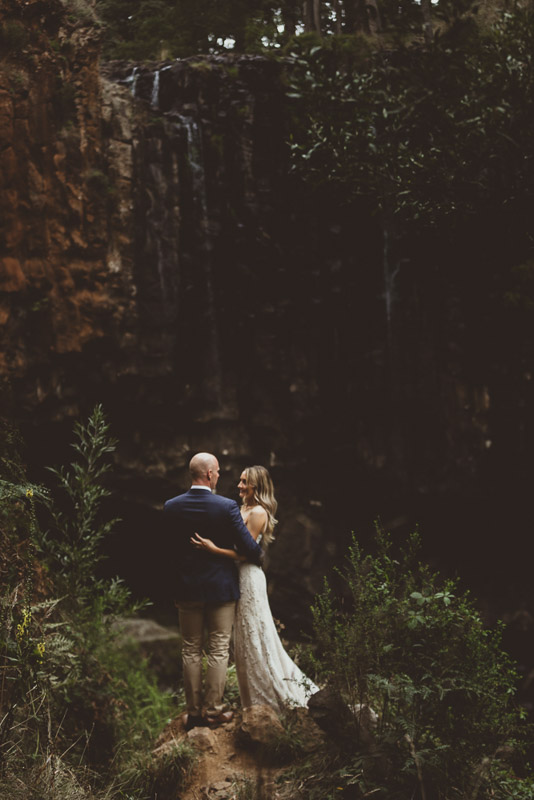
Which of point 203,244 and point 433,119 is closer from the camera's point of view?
point 433,119

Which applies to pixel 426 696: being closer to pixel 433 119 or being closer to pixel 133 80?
pixel 433 119

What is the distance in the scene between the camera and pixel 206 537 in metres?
4.66

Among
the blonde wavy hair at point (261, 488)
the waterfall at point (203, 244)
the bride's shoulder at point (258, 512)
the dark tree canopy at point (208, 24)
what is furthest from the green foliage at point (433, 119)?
the bride's shoulder at point (258, 512)

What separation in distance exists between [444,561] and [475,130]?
7.57m

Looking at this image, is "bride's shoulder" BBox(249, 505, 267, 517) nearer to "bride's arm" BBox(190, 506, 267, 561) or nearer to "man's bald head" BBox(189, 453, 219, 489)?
"bride's arm" BBox(190, 506, 267, 561)

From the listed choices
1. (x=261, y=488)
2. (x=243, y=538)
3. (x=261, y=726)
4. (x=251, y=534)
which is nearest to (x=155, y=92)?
(x=261, y=488)

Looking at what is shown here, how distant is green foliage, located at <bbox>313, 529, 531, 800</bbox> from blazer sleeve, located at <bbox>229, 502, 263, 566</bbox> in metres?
0.87

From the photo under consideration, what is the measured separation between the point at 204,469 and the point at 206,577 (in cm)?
71

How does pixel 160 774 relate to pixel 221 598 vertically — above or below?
below

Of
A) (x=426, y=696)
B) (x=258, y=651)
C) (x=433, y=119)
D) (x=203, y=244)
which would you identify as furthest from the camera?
(x=203, y=244)

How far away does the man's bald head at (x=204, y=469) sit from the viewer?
464 centimetres

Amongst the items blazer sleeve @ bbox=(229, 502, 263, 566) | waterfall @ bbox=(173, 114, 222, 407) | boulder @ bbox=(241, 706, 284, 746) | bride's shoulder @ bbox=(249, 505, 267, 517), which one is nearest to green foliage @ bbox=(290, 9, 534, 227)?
waterfall @ bbox=(173, 114, 222, 407)

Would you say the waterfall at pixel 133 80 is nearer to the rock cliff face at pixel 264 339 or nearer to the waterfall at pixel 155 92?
the rock cliff face at pixel 264 339

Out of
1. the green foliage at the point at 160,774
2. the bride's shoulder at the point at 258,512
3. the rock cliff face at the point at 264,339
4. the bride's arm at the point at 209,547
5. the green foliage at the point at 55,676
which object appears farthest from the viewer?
the rock cliff face at the point at 264,339
